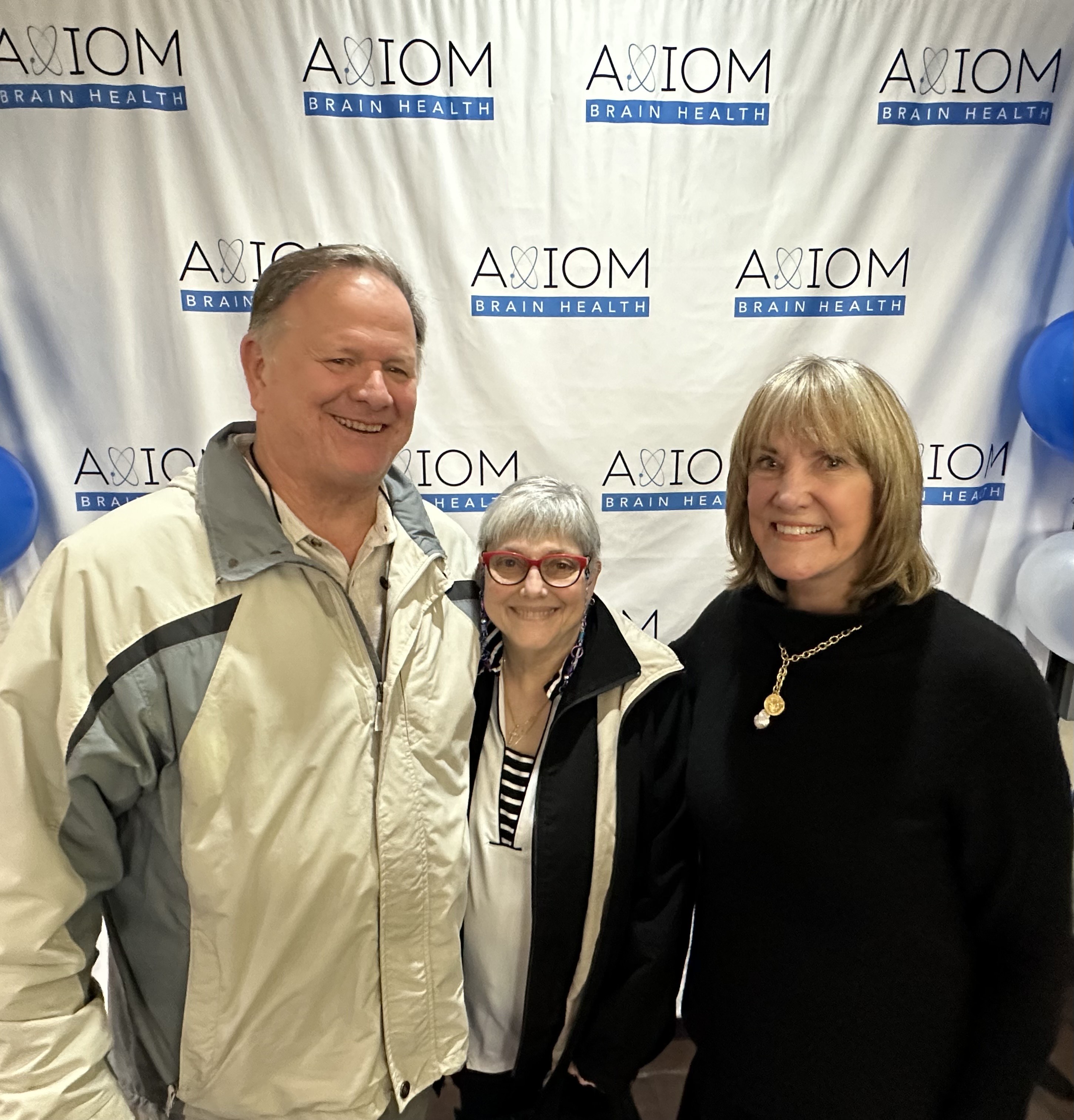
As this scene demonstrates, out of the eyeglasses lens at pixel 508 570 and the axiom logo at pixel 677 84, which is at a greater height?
the axiom logo at pixel 677 84

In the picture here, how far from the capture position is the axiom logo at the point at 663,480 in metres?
2.14

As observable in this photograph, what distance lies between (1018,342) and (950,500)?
1.53ft

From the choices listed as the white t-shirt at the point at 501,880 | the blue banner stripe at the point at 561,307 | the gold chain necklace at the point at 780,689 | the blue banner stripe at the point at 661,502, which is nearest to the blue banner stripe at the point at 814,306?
the blue banner stripe at the point at 561,307

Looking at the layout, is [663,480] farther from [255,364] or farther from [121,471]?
[121,471]

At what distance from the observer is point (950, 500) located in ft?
7.23

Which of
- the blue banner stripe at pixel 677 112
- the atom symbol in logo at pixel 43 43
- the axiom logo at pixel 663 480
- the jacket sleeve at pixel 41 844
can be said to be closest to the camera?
the jacket sleeve at pixel 41 844

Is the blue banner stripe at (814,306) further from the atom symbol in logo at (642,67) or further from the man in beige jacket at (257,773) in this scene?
the man in beige jacket at (257,773)

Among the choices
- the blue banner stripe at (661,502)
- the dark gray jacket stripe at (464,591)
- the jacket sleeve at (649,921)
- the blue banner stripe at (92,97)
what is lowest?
the jacket sleeve at (649,921)

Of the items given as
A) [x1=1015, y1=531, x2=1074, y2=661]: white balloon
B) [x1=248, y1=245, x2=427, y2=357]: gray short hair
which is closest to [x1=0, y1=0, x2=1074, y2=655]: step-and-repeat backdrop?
[x1=1015, y1=531, x2=1074, y2=661]: white balloon

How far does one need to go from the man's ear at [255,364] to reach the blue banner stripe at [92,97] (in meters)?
1.06

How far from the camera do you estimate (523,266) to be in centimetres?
200

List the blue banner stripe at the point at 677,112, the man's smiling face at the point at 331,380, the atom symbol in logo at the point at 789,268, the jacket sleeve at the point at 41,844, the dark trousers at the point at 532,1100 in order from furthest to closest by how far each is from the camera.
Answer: the atom symbol in logo at the point at 789,268 → the blue banner stripe at the point at 677,112 → the dark trousers at the point at 532,1100 → the man's smiling face at the point at 331,380 → the jacket sleeve at the point at 41,844

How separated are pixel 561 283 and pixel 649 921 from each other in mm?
1552

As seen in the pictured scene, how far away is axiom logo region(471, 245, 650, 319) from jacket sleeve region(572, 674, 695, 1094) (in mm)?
1088
